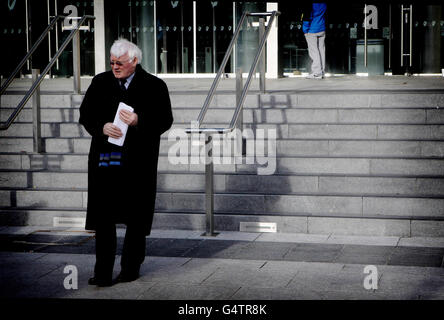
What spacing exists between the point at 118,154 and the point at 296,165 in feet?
10.6

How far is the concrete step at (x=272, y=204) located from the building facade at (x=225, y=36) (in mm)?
8041

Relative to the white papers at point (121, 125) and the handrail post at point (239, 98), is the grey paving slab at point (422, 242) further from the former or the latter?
the white papers at point (121, 125)

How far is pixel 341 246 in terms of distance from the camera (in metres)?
6.88

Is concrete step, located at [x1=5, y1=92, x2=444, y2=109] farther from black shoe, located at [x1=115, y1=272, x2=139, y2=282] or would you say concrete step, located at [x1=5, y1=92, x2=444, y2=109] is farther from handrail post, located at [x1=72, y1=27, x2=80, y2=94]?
black shoe, located at [x1=115, y1=272, x2=139, y2=282]

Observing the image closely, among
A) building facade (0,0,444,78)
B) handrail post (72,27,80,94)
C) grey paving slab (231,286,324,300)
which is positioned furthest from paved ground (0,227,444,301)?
building facade (0,0,444,78)

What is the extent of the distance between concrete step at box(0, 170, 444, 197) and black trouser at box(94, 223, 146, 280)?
2.54 m

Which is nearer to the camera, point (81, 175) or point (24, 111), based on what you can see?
point (81, 175)

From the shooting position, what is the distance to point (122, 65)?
5.41m

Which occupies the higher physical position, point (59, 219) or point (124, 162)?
point (124, 162)

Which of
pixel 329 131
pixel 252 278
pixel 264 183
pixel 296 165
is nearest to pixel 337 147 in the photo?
pixel 329 131

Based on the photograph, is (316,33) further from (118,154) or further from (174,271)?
(118,154)

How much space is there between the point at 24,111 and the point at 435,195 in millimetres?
5379
